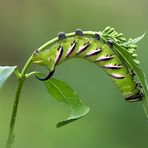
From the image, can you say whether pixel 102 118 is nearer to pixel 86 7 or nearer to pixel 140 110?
pixel 140 110

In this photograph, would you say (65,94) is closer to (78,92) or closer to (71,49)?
(71,49)

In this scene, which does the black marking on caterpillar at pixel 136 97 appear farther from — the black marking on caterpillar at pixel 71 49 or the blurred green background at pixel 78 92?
the blurred green background at pixel 78 92

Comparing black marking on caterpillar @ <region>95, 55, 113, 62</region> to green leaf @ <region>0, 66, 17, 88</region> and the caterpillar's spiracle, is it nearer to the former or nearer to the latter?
the caterpillar's spiracle

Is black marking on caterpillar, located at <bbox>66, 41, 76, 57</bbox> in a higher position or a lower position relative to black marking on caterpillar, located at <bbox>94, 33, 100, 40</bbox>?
lower

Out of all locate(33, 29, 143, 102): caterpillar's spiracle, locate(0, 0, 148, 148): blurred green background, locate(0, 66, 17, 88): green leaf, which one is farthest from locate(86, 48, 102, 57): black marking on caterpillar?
locate(0, 0, 148, 148): blurred green background

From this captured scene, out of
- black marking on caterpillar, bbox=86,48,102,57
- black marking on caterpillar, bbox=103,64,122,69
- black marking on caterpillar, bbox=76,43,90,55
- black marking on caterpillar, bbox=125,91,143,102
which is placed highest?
black marking on caterpillar, bbox=76,43,90,55

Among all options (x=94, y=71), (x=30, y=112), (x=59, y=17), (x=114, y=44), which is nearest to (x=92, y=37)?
(x=114, y=44)

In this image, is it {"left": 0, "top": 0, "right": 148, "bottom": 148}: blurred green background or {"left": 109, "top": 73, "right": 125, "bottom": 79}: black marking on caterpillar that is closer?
{"left": 109, "top": 73, "right": 125, "bottom": 79}: black marking on caterpillar
